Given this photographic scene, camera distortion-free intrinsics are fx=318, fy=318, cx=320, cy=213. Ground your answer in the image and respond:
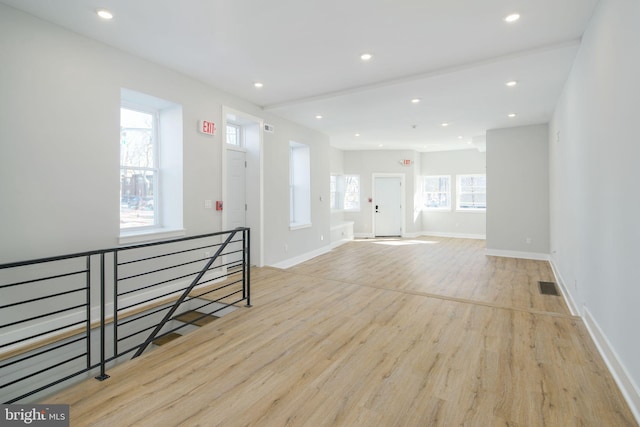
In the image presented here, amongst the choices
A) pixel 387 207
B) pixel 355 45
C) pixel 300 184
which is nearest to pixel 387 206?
pixel 387 207

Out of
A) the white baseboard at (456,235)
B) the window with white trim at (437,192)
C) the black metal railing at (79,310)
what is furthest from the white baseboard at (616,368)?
the window with white trim at (437,192)

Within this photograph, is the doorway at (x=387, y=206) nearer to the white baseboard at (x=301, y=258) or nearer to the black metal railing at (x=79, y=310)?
the white baseboard at (x=301, y=258)

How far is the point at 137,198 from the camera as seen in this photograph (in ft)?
13.3

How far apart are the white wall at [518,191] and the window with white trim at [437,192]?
354 centimetres

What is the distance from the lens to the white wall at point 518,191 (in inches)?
268

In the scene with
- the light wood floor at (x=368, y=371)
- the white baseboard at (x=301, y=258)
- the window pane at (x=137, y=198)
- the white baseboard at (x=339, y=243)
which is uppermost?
the window pane at (x=137, y=198)

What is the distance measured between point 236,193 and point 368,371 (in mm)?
3870

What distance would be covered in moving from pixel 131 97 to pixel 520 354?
486 cm

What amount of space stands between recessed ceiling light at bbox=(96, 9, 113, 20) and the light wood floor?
298cm

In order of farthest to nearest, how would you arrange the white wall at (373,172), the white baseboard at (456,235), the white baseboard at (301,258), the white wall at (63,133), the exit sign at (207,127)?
the white wall at (373,172), the white baseboard at (456,235), the white baseboard at (301,258), the exit sign at (207,127), the white wall at (63,133)

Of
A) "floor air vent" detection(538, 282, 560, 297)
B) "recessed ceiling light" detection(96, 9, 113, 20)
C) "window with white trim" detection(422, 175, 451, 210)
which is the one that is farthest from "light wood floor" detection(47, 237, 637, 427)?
"window with white trim" detection(422, 175, 451, 210)

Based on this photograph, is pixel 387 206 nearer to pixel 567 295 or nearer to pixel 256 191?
pixel 256 191

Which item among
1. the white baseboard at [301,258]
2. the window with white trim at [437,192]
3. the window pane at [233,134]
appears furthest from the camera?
the window with white trim at [437,192]

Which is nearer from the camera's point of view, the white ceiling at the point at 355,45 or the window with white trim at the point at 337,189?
the white ceiling at the point at 355,45
